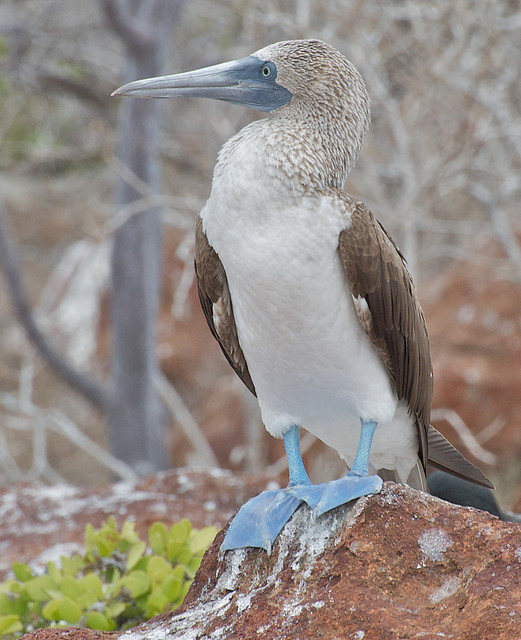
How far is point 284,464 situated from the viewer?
710 cm

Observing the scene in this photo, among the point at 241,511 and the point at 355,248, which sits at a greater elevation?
the point at 355,248

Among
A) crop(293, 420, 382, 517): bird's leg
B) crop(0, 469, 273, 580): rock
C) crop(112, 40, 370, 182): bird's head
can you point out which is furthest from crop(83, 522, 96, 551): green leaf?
crop(112, 40, 370, 182): bird's head

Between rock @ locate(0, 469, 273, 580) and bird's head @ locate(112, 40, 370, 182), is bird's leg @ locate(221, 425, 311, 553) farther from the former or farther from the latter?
rock @ locate(0, 469, 273, 580)

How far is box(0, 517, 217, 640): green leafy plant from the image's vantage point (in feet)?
9.58

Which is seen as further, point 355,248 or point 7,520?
point 7,520

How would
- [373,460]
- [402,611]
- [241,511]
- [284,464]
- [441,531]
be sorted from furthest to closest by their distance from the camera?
[284,464], [373,460], [241,511], [441,531], [402,611]

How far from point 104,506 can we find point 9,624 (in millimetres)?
1657

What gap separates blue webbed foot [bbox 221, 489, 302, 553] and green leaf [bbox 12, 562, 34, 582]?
3.21 ft

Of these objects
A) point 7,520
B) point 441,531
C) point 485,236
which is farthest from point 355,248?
point 485,236

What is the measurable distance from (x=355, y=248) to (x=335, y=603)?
106cm

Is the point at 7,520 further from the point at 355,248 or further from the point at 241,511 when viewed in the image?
the point at 355,248

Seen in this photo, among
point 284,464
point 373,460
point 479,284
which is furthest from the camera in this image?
point 479,284

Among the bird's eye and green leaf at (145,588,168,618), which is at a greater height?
the bird's eye

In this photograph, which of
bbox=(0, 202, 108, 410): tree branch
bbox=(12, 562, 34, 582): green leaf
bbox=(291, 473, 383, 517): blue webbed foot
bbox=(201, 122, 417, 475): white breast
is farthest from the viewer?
bbox=(0, 202, 108, 410): tree branch
